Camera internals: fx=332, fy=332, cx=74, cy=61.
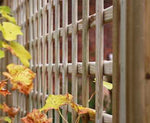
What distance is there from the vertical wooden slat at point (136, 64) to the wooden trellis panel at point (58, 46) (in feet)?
0.52

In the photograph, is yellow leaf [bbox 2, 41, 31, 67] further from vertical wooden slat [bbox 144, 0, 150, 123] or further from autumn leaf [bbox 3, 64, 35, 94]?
vertical wooden slat [bbox 144, 0, 150, 123]

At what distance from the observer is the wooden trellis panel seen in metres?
0.97

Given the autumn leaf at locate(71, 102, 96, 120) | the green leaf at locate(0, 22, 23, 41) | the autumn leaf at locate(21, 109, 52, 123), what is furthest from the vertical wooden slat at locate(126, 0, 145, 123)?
the green leaf at locate(0, 22, 23, 41)

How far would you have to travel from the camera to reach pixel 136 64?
743mm

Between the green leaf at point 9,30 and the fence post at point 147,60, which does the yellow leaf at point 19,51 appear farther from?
the fence post at point 147,60

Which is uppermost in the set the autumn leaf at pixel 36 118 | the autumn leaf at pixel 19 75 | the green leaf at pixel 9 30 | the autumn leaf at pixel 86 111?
the green leaf at pixel 9 30

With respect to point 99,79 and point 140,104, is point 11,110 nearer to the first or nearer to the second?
point 99,79

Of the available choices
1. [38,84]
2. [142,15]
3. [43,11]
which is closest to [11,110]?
[38,84]

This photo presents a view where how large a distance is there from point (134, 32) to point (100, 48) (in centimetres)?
24

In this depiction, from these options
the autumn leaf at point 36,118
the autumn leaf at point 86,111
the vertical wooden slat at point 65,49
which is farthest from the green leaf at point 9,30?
the autumn leaf at point 86,111

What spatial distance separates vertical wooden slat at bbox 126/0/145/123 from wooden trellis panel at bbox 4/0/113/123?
0.16m

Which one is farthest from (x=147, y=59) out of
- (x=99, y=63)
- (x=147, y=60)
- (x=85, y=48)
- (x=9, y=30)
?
(x=9, y=30)

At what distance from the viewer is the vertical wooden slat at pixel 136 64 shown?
0.73 metres

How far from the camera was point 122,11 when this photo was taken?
31.1 inches
